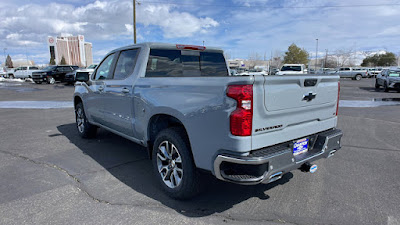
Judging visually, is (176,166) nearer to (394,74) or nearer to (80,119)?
(80,119)

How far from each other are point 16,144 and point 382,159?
7.29 meters

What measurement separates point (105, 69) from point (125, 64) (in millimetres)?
890

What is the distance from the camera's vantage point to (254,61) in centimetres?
12706

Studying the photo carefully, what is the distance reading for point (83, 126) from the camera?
6.31m

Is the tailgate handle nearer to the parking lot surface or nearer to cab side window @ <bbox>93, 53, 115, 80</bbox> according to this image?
the parking lot surface

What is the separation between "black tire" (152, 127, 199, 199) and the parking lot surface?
0.48 ft

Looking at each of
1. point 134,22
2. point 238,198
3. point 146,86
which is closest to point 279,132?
point 238,198

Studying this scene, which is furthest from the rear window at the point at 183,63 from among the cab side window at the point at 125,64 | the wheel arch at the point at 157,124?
the wheel arch at the point at 157,124

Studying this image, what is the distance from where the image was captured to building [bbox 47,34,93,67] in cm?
12719

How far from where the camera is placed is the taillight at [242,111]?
8.47ft

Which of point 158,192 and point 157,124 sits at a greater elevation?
point 157,124

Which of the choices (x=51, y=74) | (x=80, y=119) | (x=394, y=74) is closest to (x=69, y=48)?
(x=51, y=74)

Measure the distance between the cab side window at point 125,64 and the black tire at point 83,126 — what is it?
1.94m

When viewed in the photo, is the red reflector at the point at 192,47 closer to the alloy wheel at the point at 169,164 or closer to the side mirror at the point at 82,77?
the alloy wheel at the point at 169,164
